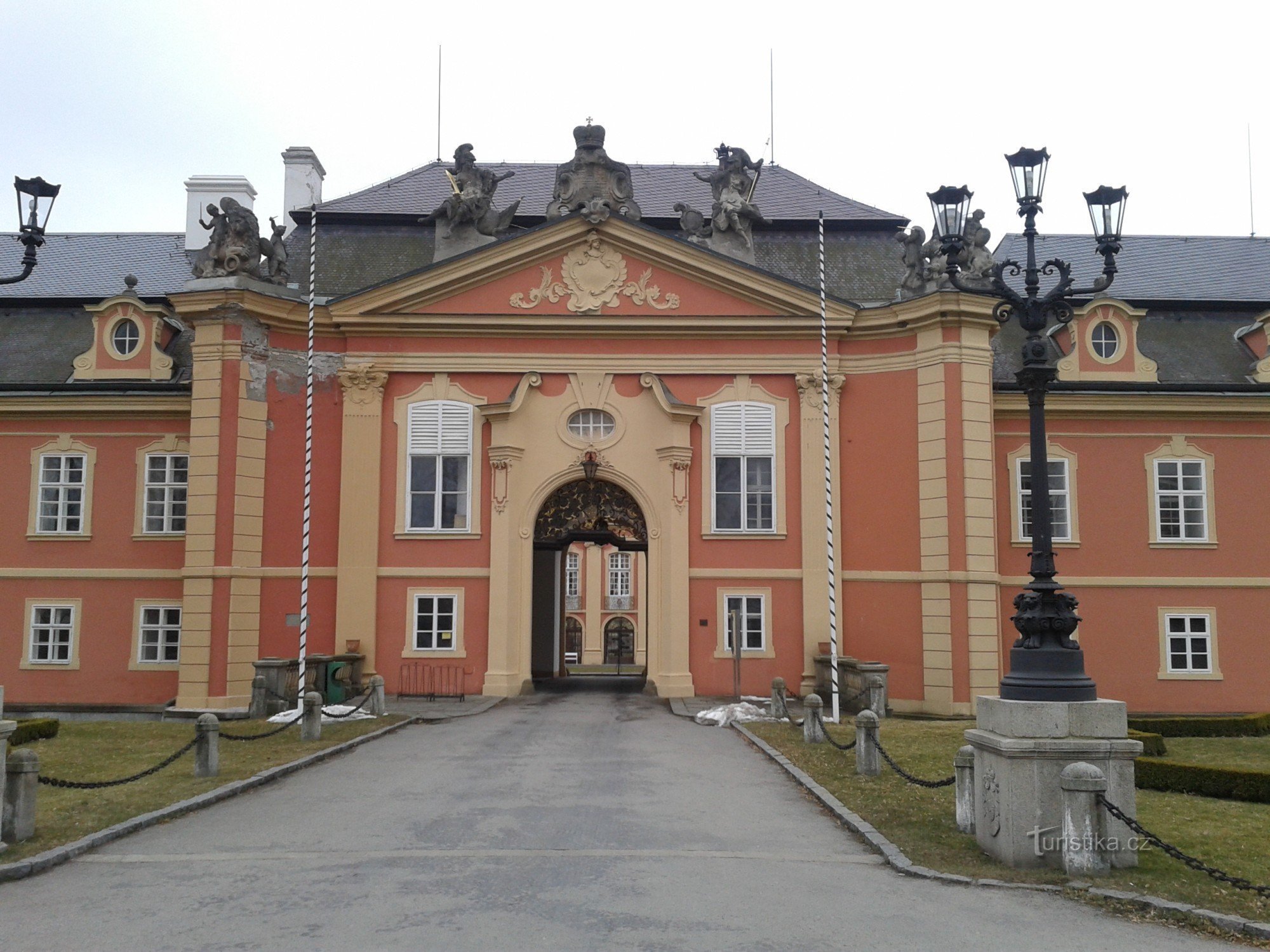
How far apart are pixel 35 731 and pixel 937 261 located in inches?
730

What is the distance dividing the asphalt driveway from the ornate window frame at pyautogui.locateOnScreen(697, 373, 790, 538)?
403 inches

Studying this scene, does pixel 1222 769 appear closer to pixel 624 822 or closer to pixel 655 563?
pixel 624 822

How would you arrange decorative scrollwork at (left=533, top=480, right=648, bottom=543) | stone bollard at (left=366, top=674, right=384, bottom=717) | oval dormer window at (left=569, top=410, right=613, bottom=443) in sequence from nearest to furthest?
stone bollard at (left=366, top=674, right=384, bottom=717), oval dormer window at (left=569, top=410, right=613, bottom=443), decorative scrollwork at (left=533, top=480, right=648, bottom=543)

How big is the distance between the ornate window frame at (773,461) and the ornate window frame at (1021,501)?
199 inches

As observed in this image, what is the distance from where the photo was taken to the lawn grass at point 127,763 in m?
10.6

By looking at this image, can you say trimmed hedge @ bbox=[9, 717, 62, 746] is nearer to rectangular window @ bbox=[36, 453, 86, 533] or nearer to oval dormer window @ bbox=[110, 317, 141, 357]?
rectangular window @ bbox=[36, 453, 86, 533]

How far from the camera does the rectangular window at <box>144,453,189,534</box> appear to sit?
78.7ft

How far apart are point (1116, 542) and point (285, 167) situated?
22.8 metres

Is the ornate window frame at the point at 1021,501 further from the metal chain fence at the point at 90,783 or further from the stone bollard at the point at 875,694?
the metal chain fence at the point at 90,783

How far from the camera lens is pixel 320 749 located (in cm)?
1539

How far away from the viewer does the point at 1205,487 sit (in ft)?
81.1

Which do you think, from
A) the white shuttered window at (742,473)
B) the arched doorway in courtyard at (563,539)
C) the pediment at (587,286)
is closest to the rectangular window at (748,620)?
the white shuttered window at (742,473)

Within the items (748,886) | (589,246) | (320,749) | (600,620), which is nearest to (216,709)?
(320,749)

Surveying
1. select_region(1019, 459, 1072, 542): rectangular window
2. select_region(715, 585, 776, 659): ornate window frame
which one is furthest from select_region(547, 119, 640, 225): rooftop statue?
select_region(1019, 459, 1072, 542): rectangular window
